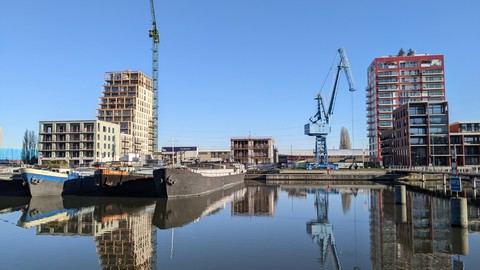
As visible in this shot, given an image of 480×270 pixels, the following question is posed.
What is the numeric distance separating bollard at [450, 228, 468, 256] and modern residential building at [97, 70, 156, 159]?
155 m

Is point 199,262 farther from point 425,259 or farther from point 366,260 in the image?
point 425,259

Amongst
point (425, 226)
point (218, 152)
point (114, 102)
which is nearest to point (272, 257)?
point (425, 226)

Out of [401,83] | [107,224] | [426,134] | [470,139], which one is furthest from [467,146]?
[107,224]

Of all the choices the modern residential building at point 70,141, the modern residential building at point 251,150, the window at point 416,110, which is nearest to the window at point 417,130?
the window at point 416,110

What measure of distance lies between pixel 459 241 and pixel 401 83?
466 feet

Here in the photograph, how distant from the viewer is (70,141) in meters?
118

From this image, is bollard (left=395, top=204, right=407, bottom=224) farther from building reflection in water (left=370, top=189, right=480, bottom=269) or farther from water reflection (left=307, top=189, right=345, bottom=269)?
water reflection (left=307, top=189, right=345, bottom=269)

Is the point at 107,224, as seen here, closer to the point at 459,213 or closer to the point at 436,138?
the point at 459,213

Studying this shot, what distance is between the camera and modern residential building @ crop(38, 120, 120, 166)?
117 m

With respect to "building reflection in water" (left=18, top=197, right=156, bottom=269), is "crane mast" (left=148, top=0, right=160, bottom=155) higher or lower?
higher

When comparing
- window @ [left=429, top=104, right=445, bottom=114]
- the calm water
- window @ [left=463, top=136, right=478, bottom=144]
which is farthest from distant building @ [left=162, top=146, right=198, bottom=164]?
window @ [left=463, top=136, right=478, bottom=144]

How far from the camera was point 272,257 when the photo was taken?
21.5m

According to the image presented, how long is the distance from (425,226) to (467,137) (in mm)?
95877

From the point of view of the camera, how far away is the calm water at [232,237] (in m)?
20.4
